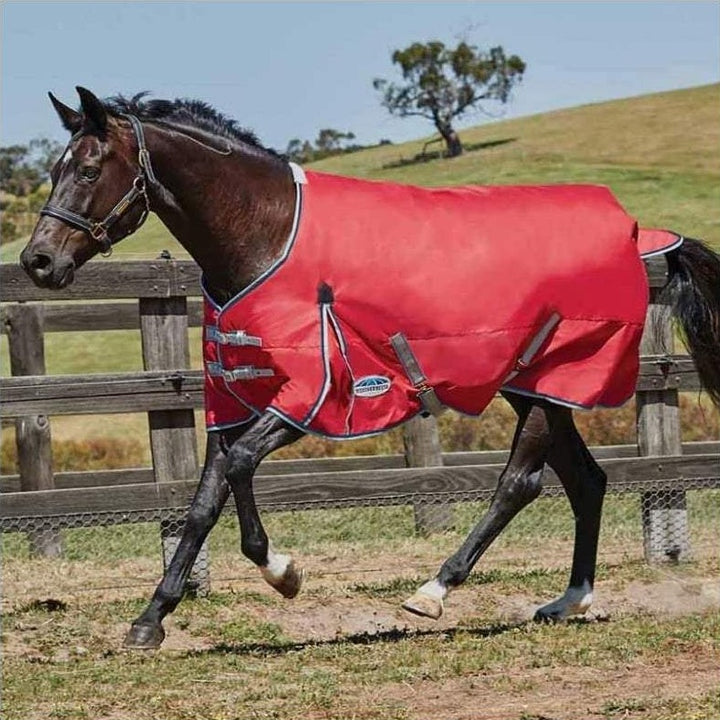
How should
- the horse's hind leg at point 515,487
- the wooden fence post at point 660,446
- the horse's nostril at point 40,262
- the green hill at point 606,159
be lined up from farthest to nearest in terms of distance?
the green hill at point 606,159, the wooden fence post at point 660,446, the horse's hind leg at point 515,487, the horse's nostril at point 40,262

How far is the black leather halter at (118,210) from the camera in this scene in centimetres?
612

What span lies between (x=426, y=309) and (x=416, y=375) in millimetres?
290

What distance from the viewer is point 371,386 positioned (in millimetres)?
6457

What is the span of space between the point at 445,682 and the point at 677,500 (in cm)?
401

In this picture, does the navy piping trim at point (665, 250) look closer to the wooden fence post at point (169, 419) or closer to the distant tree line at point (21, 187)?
the wooden fence post at point (169, 419)

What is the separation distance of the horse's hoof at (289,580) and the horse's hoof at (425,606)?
48 centimetres

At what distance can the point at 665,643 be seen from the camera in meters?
6.31

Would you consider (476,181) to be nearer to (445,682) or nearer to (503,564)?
(503,564)

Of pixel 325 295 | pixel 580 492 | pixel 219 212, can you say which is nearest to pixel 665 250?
pixel 580 492

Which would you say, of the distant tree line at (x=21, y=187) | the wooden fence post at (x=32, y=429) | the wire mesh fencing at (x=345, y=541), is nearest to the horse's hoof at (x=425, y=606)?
the wire mesh fencing at (x=345, y=541)

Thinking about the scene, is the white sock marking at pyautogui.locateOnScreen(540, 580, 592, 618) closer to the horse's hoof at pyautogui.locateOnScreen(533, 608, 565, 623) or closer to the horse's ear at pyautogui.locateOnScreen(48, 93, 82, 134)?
the horse's hoof at pyautogui.locateOnScreen(533, 608, 565, 623)

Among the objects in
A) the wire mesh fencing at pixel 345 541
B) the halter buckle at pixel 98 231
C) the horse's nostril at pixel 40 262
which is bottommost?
the wire mesh fencing at pixel 345 541

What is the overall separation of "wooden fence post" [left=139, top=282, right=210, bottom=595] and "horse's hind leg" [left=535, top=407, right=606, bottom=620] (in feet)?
6.87

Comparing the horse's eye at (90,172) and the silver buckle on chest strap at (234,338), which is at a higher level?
the horse's eye at (90,172)
